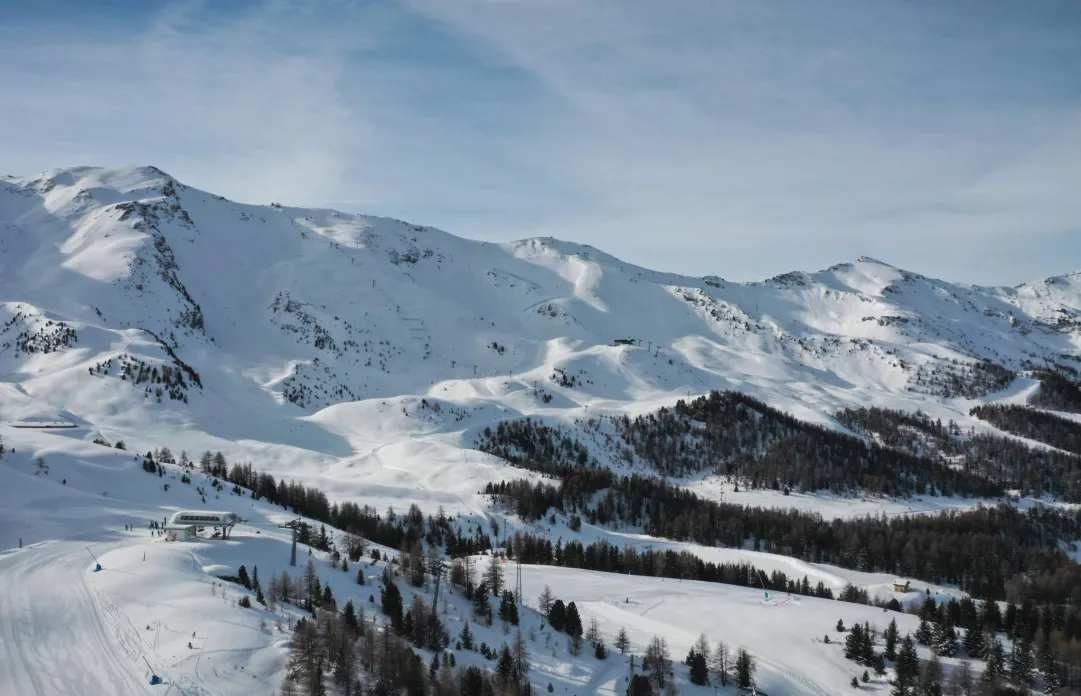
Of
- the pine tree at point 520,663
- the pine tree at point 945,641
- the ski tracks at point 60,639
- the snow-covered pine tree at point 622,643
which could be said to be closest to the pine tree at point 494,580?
the snow-covered pine tree at point 622,643

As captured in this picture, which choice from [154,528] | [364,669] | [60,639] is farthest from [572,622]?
[60,639]

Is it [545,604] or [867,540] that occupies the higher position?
[867,540]

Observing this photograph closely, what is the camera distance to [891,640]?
307 feet

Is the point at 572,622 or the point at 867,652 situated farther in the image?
the point at 867,652

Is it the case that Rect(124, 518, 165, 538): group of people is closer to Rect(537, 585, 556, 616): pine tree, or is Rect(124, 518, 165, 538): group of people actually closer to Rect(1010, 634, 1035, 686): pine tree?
Rect(537, 585, 556, 616): pine tree

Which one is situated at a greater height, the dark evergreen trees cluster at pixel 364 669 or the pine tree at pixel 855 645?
the dark evergreen trees cluster at pixel 364 669

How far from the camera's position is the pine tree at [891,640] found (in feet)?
305

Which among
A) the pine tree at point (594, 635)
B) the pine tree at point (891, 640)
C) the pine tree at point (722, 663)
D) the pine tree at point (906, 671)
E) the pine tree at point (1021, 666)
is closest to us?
the pine tree at point (906, 671)

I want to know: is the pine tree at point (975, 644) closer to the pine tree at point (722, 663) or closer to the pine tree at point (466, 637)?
the pine tree at point (722, 663)

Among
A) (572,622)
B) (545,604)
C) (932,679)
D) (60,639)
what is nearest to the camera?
(60,639)

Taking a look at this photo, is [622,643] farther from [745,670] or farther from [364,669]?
[364,669]

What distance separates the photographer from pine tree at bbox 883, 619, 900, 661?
305ft

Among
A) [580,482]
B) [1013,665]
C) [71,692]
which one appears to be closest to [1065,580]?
[1013,665]

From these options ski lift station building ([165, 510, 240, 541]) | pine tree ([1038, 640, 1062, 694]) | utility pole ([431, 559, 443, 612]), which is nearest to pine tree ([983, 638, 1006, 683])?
pine tree ([1038, 640, 1062, 694])
